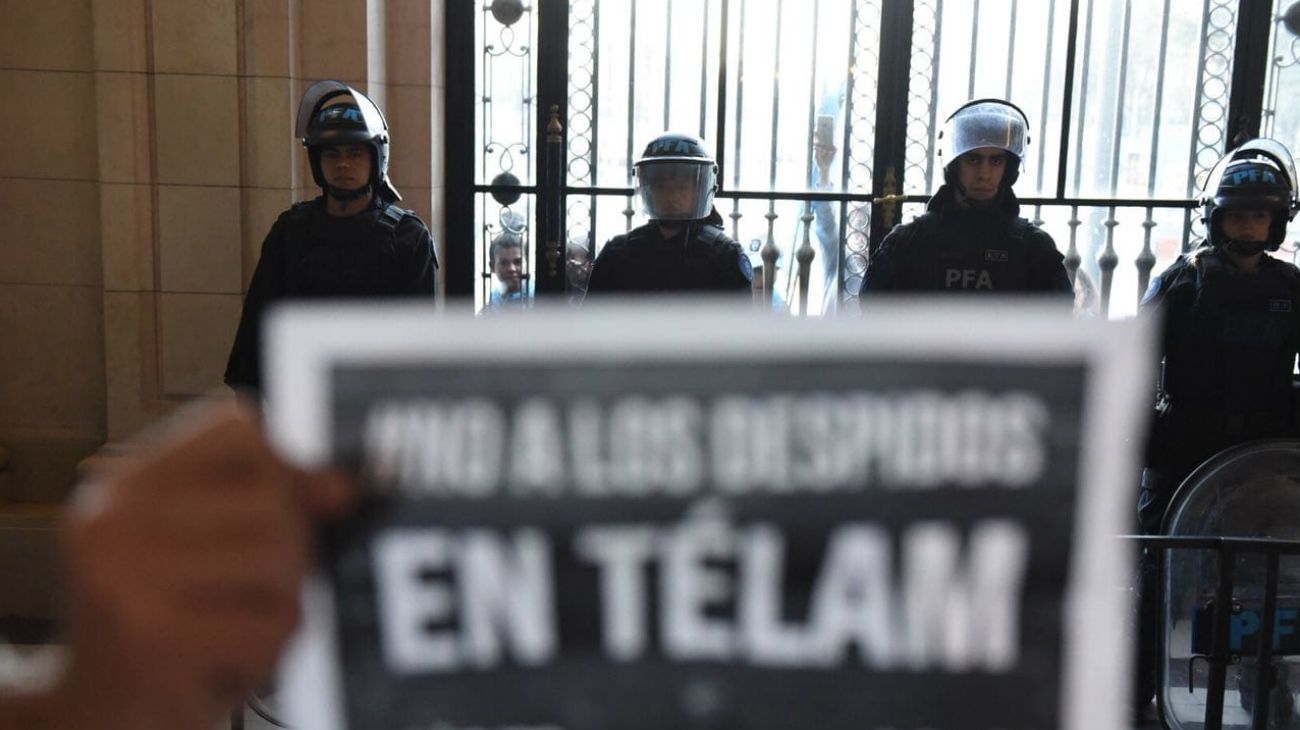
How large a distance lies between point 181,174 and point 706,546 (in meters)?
4.21

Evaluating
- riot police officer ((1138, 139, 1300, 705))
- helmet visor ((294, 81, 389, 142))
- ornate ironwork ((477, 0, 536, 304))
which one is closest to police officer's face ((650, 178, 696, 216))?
helmet visor ((294, 81, 389, 142))

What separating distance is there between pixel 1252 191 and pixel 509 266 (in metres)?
2.86

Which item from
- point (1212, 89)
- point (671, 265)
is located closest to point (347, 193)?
point (671, 265)

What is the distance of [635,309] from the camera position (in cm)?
81

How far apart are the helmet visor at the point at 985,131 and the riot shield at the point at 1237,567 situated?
1181 mm

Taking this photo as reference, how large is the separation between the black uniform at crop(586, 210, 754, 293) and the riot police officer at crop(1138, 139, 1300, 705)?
1.29 m

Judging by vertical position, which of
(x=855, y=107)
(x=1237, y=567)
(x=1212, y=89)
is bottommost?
(x=1237, y=567)

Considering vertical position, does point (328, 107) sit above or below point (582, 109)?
below

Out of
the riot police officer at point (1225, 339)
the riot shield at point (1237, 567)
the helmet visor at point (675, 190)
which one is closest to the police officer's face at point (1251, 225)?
the riot police officer at point (1225, 339)

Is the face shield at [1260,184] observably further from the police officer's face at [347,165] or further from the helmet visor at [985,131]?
the police officer's face at [347,165]

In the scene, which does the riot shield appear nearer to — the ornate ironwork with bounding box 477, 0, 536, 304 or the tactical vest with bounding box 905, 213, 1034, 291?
the tactical vest with bounding box 905, 213, 1034, 291

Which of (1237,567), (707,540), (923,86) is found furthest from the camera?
(923,86)

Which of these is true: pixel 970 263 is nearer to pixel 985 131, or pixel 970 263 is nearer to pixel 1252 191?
pixel 985 131

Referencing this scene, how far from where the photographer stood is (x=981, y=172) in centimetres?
376
